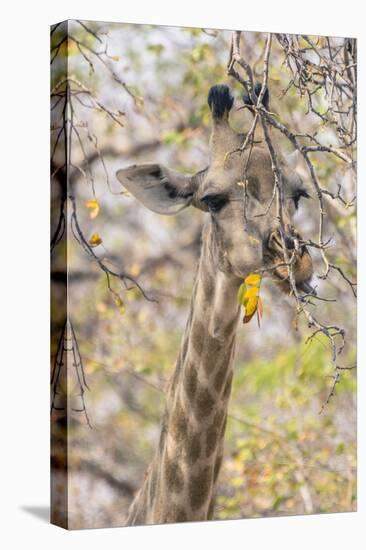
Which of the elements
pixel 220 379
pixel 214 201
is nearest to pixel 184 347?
pixel 220 379

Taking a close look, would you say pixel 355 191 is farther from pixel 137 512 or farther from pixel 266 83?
pixel 137 512

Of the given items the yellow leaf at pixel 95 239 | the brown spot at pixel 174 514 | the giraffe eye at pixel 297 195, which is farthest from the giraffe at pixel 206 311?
the yellow leaf at pixel 95 239

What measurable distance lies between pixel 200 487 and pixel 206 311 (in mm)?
872

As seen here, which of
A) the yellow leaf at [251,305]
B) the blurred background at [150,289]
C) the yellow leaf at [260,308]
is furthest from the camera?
the yellow leaf at [260,308]

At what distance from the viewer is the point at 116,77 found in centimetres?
573

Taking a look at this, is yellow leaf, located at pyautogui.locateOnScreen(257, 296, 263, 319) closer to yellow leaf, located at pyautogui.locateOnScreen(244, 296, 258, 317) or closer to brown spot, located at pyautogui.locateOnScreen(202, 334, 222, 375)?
yellow leaf, located at pyautogui.locateOnScreen(244, 296, 258, 317)

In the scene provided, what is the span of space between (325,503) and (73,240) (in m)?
2.23

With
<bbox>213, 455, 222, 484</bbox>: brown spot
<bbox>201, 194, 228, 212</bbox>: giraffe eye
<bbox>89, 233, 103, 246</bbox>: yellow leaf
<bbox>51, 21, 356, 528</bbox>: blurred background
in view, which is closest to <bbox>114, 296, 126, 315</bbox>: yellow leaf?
<bbox>51, 21, 356, 528</bbox>: blurred background

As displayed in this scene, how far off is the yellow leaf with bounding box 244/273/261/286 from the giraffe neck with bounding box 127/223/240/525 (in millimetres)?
65

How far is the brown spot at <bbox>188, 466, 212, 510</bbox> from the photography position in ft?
19.1

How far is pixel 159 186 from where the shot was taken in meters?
5.82

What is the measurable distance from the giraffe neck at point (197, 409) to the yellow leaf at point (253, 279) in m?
0.06

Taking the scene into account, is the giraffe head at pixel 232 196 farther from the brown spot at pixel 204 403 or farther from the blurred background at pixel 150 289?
the brown spot at pixel 204 403

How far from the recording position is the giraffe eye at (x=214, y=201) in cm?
588
